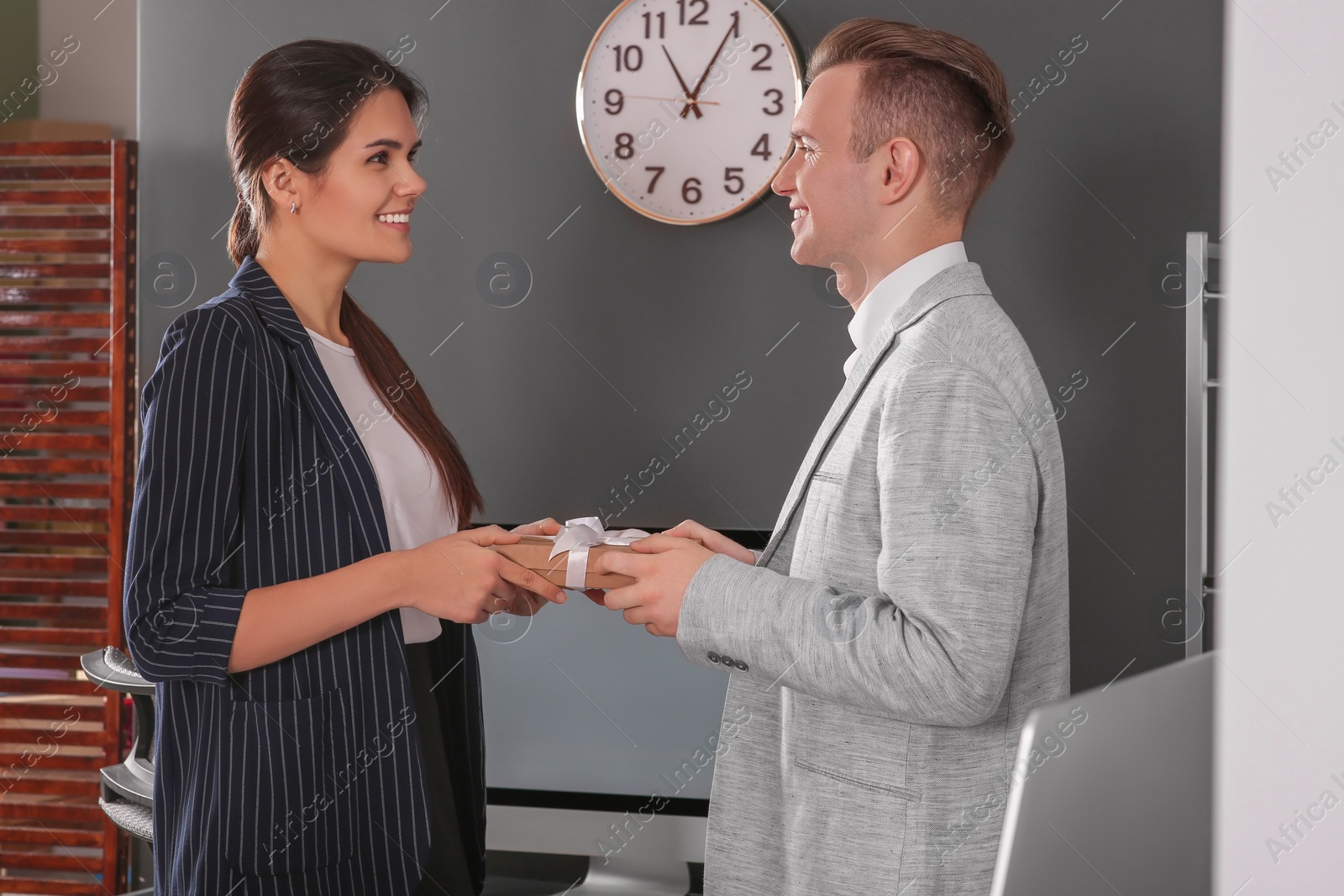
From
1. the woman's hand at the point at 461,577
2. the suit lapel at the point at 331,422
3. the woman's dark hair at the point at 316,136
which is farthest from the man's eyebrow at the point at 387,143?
the woman's hand at the point at 461,577

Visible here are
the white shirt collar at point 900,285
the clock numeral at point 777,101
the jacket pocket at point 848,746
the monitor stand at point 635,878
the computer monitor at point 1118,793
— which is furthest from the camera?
the clock numeral at point 777,101

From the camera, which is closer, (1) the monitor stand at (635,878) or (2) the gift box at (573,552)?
(2) the gift box at (573,552)

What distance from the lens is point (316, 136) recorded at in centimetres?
149

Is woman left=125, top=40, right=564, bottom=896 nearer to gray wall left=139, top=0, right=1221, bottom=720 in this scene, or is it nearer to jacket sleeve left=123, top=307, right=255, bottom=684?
jacket sleeve left=123, top=307, right=255, bottom=684

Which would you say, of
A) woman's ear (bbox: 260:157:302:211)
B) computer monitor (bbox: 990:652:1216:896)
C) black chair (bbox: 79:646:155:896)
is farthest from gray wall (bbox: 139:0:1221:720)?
computer monitor (bbox: 990:652:1216:896)

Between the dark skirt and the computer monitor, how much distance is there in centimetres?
101

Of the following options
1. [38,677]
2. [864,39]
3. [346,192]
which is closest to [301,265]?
[346,192]

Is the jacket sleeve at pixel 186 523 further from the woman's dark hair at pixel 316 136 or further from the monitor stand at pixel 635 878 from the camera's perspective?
the monitor stand at pixel 635 878

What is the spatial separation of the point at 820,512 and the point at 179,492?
0.71 meters

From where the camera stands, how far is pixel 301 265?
1515 millimetres

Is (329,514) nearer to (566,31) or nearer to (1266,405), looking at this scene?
(1266,405)

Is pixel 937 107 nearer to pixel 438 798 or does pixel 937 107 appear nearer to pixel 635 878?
pixel 438 798

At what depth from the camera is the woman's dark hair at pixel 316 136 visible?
146cm

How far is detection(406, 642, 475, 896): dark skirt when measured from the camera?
4.94 feet
